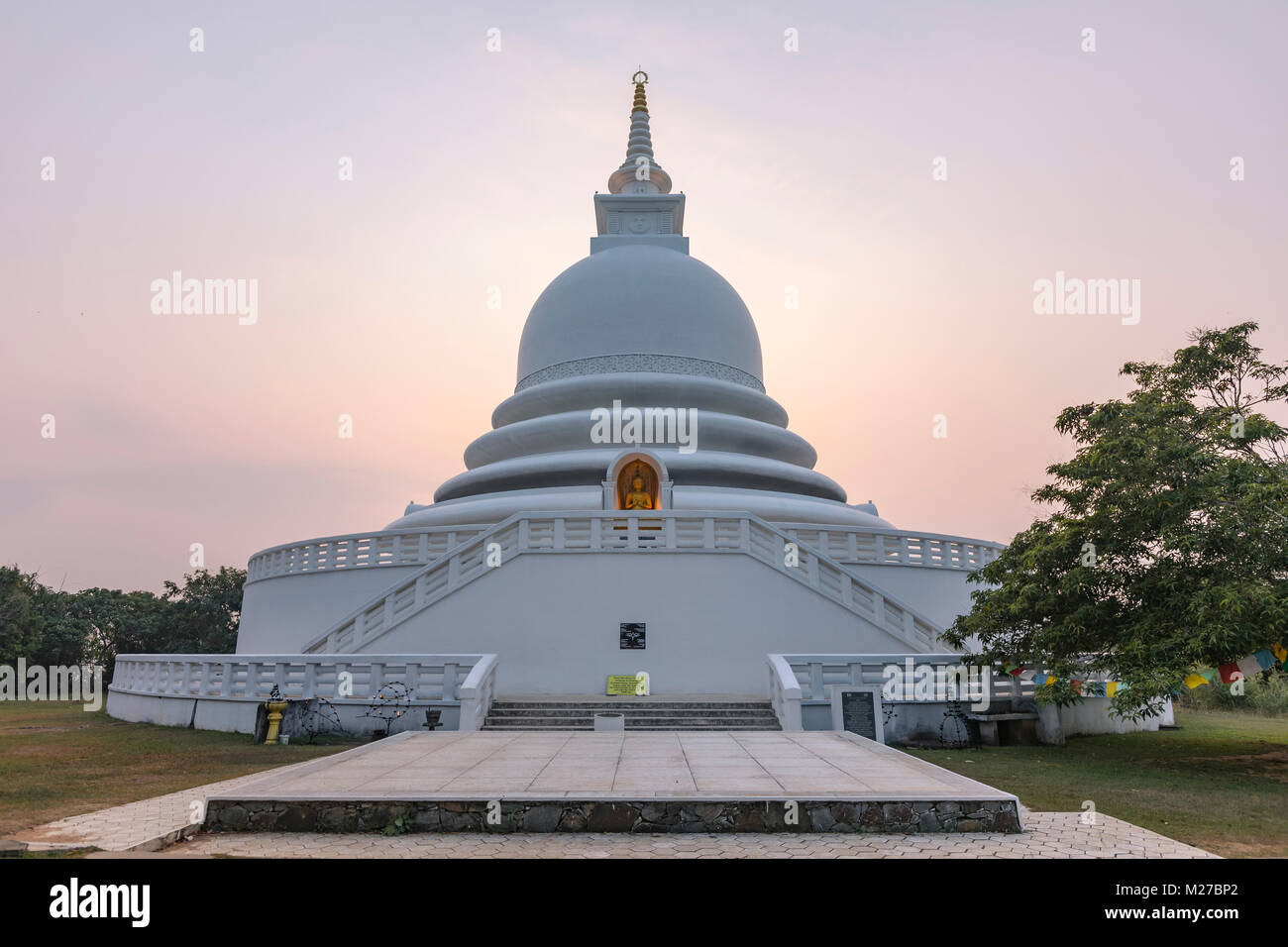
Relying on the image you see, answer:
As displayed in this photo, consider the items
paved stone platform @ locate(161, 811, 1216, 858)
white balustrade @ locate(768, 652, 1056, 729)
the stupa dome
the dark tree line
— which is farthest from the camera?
the dark tree line

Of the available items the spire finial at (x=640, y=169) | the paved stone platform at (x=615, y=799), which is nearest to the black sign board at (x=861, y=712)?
the paved stone platform at (x=615, y=799)

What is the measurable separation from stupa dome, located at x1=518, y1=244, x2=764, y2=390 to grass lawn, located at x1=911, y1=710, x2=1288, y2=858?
19.6 meters

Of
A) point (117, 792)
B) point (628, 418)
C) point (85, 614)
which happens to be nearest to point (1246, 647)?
point (117, 792)

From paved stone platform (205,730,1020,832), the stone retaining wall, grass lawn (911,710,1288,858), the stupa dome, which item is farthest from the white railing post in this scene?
the stupa dome

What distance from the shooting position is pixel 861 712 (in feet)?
49.0

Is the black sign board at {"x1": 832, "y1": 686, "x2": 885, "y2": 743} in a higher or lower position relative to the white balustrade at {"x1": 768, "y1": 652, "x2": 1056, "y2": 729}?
lower

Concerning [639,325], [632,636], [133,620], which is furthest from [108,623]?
[632,636]

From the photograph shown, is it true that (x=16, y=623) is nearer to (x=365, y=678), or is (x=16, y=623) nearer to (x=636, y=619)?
(x=365, y=678)

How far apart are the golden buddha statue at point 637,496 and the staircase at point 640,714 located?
868cm

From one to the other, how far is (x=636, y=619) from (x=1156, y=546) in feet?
34.8

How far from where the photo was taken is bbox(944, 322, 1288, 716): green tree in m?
12.0

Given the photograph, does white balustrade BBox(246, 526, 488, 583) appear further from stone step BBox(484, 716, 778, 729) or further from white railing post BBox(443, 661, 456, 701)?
stone step BBox(484, 716, 778, 729)
